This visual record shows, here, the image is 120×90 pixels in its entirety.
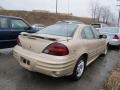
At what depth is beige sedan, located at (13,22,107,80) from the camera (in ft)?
13.1

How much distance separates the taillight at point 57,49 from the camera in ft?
13.3

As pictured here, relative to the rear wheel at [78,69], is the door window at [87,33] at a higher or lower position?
higher

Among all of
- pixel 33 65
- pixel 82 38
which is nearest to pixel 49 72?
pixel 33 65

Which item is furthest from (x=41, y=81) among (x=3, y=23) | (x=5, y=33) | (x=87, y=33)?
(x=3, y=23)

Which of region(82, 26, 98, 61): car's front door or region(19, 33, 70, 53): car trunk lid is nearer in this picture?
region(19, 33, 70, 53): car trunk lid

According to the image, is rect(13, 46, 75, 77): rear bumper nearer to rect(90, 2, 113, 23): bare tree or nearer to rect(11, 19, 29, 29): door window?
rect(11, 19, 29, 29): door window

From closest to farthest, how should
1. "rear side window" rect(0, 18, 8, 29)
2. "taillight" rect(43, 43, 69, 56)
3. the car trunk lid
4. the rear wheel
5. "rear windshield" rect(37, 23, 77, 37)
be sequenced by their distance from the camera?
1. "taillight" rect(43, 43, 69, 56)
2. the car trunk lid
3. the rear wheel
4. "rear windshield" rect(37, 23, 77, 37)
5. "rear side window" rect(0, 18, 8, 29)

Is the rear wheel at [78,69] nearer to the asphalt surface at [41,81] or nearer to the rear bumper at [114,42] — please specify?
the asphalt surface at [41,81]

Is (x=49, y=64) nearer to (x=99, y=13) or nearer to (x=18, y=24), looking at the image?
(x=18, y=24)

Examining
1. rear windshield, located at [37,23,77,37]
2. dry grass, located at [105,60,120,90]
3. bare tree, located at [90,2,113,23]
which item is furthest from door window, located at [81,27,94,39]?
bare tree, located at [90,2,113,23]

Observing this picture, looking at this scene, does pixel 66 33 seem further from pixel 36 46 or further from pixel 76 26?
pixel 36 46

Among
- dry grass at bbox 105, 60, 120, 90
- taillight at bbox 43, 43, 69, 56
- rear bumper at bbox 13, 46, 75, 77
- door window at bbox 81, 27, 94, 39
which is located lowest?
dry grass at bbox 105, 60, 120, 90

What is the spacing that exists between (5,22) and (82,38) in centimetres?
344

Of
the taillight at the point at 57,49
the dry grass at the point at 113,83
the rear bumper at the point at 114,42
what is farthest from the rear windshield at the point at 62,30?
the rear bumper at the point at 114,42
